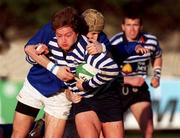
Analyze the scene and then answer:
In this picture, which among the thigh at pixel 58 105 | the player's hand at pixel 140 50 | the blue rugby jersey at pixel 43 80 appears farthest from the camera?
the player's hand at pixel 140 50

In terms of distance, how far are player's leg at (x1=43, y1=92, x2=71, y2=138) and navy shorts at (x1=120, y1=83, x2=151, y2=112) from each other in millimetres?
1556

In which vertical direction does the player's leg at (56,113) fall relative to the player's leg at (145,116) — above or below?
above

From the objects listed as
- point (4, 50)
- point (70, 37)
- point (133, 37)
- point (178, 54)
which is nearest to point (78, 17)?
point (70, 37)

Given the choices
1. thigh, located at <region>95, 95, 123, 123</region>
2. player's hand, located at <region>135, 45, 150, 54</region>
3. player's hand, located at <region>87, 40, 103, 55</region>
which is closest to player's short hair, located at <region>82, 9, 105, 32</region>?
player's hand, located at <region>87, 40, 103, 55</region>

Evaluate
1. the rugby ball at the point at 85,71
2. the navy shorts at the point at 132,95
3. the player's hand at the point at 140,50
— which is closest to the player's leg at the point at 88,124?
the rugby ball at the point at 85,71

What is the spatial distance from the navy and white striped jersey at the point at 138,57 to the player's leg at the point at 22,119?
160 cm

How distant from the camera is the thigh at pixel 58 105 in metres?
7.91

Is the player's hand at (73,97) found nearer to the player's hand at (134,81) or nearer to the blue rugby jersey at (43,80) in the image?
the blue rugby jersey at (43,80)

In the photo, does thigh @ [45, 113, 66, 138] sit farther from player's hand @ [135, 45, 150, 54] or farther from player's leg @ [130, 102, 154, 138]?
player's leg @ [130, 102, 154, 138]

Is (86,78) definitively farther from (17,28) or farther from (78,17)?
(17,28)

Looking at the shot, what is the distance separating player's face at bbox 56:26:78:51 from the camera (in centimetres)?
720

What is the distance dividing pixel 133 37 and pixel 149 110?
90 centimetres

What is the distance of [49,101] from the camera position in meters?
7.94

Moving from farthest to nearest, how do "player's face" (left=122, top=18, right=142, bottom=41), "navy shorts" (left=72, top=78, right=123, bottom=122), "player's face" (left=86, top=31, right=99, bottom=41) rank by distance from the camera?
"player's face" (left=122, top=18, right=142, bottom=41) < "navy shorts" (left=72, top=78, right=123, bottom=122) < "player's face" (left=86, top=31, right=99, bottom=41)
